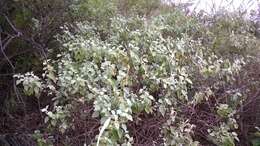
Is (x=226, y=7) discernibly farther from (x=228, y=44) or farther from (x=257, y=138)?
(x=257, y=138)

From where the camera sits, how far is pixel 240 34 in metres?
3.94

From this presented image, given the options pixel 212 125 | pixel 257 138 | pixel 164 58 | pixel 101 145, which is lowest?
pixel 257 138

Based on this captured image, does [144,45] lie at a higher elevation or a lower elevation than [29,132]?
higher

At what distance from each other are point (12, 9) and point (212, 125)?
4.98 ft

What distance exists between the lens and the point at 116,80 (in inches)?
100

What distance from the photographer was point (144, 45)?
9.89 feet

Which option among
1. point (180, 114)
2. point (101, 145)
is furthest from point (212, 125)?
point (101, 145)

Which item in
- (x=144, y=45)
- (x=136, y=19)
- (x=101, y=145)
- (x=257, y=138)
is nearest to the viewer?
(x=101, y=145)

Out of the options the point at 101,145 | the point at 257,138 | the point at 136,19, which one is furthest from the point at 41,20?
the point at 257,138

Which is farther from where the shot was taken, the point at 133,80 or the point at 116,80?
the point at 133,80

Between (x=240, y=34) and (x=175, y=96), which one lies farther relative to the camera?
(x=240, y=34)

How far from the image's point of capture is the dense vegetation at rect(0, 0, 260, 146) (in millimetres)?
2492

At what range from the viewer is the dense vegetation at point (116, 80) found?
2.49 m

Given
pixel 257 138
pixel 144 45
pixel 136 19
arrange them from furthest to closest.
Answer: pixel 136 19 < pixel 257 138 < pixel 144 45
